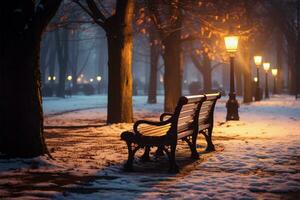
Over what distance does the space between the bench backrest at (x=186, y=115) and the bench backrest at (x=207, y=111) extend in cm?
38

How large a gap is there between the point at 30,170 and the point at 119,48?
8886 millimetres

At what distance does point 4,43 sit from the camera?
9.50 m

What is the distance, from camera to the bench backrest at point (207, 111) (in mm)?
10508

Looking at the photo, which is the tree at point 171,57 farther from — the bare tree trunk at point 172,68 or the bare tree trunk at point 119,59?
the bare tree trunk at point 119,59

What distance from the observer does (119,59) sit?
17.2 meters

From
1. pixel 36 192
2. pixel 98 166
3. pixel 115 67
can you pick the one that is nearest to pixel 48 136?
pixel 115 67

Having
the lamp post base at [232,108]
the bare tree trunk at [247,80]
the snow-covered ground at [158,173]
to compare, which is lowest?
the snow-covered ground at [158,173]

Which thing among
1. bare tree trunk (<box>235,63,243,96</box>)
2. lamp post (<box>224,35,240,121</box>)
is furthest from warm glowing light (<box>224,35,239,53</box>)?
bare tree trunk (<box>235,63,243,96</box>)

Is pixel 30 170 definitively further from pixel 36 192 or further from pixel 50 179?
pixel 36 192

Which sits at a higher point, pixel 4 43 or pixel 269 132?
pixel 4 43

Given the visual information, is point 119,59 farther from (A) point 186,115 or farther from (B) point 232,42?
(A) point 186,115

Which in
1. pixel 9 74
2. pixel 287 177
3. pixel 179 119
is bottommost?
pixel 287 177

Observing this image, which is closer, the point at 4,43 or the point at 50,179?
the point at 50,179

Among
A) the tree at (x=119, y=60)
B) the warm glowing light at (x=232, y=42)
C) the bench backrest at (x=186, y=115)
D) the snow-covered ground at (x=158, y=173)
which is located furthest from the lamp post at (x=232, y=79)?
the bench backrest at (x=186, y=115)
